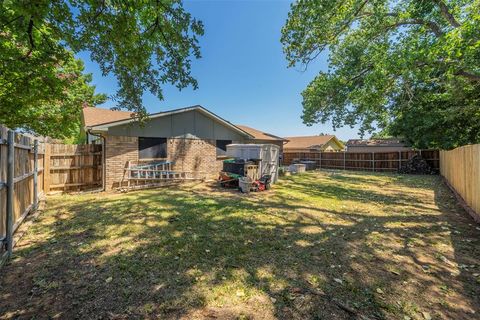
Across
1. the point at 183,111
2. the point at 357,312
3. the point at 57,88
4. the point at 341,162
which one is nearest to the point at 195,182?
the point at 183,111

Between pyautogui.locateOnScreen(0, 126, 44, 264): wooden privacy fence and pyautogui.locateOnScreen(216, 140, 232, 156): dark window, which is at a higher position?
pyautogui.locateOnScreen(216, 140, 232, 156): dark window

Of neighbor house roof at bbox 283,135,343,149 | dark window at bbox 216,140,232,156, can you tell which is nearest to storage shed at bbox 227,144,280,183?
dark window at bbox 216,140,232,156

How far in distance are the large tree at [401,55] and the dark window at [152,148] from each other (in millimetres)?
7337

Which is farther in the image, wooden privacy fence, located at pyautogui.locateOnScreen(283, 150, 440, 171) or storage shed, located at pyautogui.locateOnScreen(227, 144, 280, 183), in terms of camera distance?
wooden privacy fence, located at pyautogui.locateOnScreen(283, 150, 440, 171)

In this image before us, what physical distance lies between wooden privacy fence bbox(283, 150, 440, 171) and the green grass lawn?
44.1 ft

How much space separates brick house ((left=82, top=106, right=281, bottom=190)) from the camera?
9508mm

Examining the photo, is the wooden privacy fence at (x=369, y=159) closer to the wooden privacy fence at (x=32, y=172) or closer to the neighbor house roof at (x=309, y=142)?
the neighbor house roof at (x=309, y=142)

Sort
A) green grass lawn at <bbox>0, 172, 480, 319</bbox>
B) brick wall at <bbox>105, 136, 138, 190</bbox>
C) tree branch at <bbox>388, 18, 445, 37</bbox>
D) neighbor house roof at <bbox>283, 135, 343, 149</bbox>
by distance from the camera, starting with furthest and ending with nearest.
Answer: neighbor house roof at <bbox>283, 135, 343, 149</bbox> → brick wall at <bbox>105, 136, 138, 190</bbox> → tree branch at <bbox>388, 18, 445, 37</bbox> → green grass lawn at <bbox>0, 172, 480, 319</bbox>

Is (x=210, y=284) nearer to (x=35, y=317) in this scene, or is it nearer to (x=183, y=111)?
(x=35, y=317)

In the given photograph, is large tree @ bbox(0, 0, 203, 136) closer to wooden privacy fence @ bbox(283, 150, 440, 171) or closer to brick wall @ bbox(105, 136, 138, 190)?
brick wall @ bbox(105, 136, 138, 190)

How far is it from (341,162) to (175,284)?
2206 centimetres

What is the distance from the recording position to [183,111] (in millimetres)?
11688

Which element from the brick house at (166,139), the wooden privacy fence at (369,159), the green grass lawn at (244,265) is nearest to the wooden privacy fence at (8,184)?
the green grass lawn at (244,265)

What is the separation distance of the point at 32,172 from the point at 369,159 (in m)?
22.1
